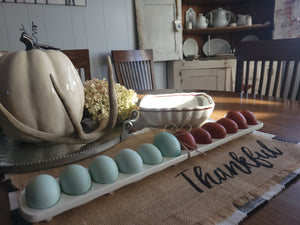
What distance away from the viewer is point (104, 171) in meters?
0.32

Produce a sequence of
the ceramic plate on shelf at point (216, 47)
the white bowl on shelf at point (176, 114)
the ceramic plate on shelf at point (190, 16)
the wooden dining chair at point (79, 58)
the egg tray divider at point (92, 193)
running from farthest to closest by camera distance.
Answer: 1. the ceramic plate on shelf at point (216, 47)
2. the ceramic plate on shelf at point (190, 16)
3. the wooden dining chair at point (79, 58)
4. the white bowl on shelf at point (176, 114)
5. the egg tray divider at point (92, 193)

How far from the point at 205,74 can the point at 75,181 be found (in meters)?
2.20

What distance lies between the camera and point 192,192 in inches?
12.7

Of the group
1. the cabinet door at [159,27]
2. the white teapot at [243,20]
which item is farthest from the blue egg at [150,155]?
the white teapot at [243,20]

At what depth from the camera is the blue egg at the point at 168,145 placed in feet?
1.28

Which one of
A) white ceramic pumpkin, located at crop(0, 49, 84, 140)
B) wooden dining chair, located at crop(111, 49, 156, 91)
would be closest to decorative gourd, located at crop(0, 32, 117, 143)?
white ceramic pumpkin, located at crop(0, 49, 84, 140)

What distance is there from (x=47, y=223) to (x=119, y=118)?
35 cm

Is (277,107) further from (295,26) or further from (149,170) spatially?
(295,26)

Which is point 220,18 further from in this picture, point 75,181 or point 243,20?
point 75,181

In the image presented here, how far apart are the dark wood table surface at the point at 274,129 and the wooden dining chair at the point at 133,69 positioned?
2.88ft

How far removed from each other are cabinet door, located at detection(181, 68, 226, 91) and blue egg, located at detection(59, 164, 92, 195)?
85.3 inches

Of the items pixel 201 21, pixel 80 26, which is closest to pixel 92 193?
pixel 80 26

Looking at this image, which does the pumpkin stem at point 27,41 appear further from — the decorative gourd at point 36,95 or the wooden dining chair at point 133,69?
the wooden dining chair at point 133,69

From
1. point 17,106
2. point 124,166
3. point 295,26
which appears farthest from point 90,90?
point 295,26
